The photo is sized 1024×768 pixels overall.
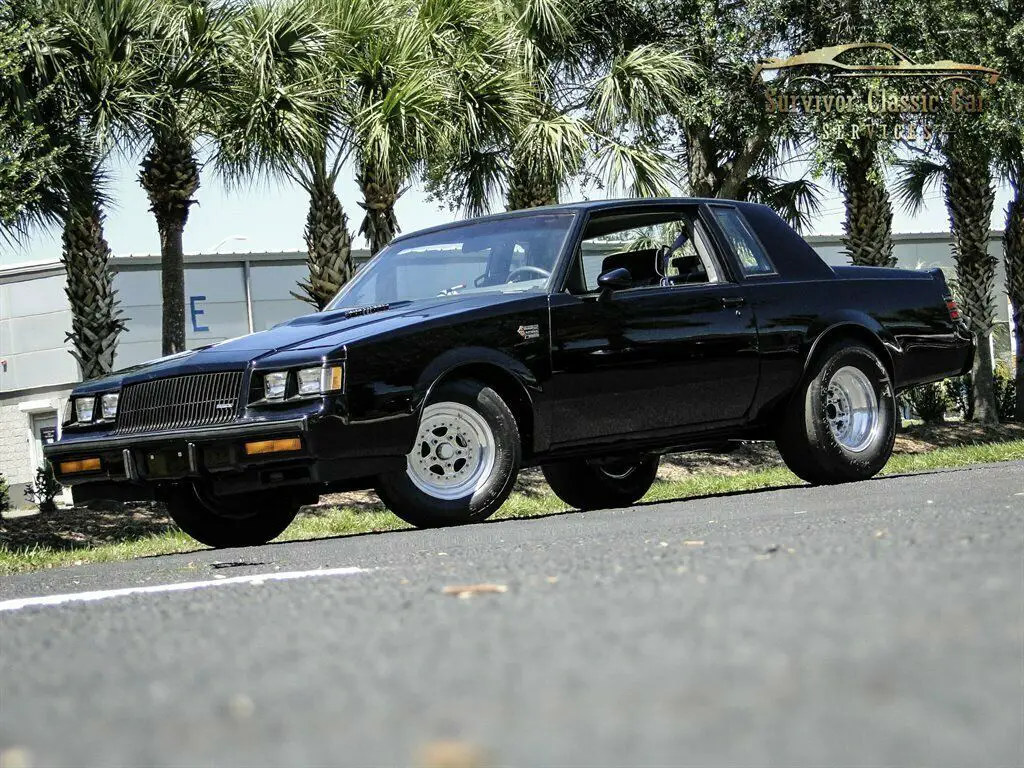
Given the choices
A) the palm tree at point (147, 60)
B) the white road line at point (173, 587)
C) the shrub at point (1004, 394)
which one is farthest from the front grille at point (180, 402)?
the shrub at point (1004, 394)

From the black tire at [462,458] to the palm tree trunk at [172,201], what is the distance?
424 inches

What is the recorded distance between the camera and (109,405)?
7688 mm

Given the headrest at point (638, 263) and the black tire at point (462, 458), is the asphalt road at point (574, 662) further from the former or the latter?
the headrest at point (638, 263)

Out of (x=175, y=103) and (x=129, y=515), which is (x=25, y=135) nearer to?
(x=175, y=103)

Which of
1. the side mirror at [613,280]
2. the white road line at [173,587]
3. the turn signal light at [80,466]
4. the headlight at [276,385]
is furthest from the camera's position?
the side mirror at [613,280]

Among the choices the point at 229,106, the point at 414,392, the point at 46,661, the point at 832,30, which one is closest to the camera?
the point at 46,661

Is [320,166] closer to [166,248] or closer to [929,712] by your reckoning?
[166,248]

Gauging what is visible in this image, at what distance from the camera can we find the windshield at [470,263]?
26.4 ft

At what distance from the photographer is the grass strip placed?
969 centimetres

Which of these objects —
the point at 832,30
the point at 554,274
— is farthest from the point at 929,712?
the point at 832,30

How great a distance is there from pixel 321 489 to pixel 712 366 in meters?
2.39

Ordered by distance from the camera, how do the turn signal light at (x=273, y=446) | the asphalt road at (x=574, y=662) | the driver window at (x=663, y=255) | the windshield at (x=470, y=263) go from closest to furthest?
the asphalt road at (x=574, y=662), the turn signal light at (x=273, y=446), the windshield at (x=470, y=263), the driver window at (x=663, y=255)

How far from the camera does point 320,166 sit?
57.7 feet

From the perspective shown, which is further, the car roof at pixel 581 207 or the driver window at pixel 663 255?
the driver window at pixel 663 255
